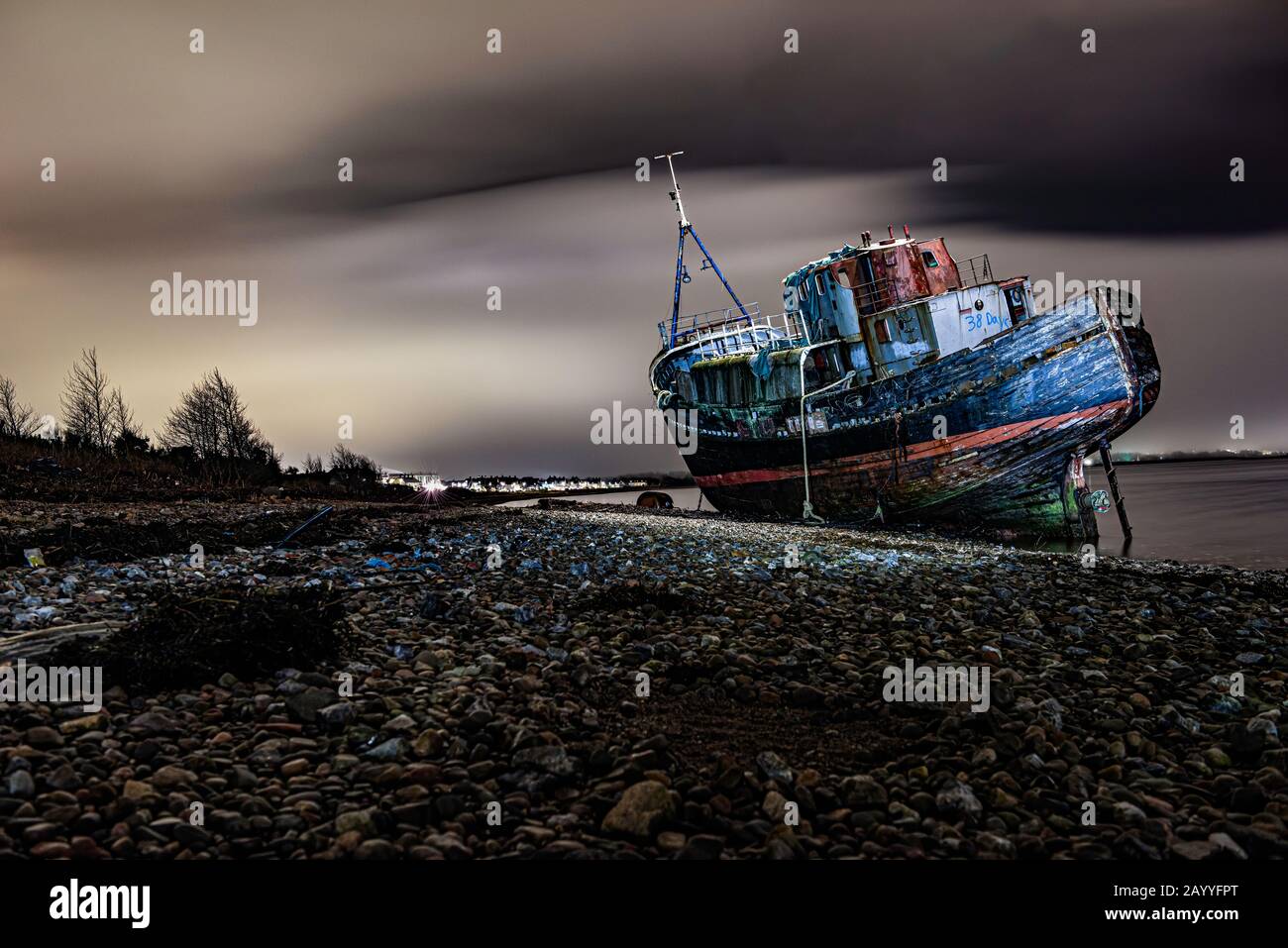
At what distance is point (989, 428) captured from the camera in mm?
23406

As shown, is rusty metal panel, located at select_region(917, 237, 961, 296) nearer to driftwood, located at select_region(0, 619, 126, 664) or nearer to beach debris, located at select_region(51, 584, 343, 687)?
beach debris, located at select_region(51, 584, 343, 687)

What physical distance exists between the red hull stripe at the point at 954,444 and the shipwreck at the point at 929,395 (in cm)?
4

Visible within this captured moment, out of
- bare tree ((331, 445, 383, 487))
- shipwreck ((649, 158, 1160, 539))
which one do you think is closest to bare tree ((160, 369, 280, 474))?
bare tree ((331, 445, 383, 487))

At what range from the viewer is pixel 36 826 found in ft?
9.62

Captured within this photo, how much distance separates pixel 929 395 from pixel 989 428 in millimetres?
2266

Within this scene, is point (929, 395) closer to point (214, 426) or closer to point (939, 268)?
point (939, 268)

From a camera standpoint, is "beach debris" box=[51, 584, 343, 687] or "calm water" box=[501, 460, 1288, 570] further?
"calm water" box=[501, 460, 1288, 570]

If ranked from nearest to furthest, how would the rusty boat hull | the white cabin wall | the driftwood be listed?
the driftwood < the rusty boat hull < the white cabin wall

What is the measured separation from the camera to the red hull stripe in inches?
877

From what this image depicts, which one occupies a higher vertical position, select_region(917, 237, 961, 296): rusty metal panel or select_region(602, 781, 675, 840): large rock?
select_region(917, 237, 961, 296): rusty metal panel

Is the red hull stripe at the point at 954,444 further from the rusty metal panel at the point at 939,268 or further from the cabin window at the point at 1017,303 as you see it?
the rusty metal panel at the point at 939,268

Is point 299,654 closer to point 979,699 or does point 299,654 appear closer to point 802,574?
point 979,699

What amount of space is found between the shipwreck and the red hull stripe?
4 cm

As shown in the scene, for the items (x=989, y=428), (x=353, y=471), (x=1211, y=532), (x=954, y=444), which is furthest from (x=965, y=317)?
(x=353, y=471)
